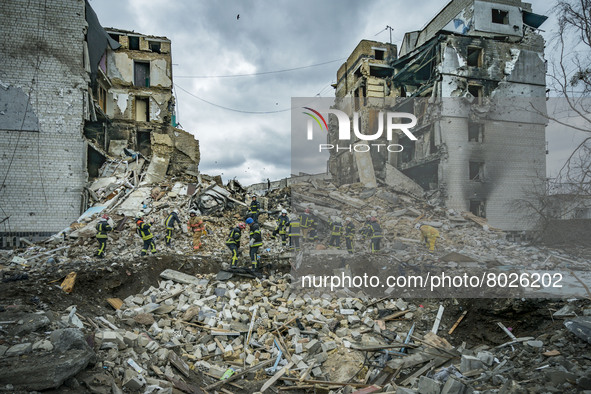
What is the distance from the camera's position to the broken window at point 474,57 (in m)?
16.9

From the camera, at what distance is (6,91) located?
43.7 feet

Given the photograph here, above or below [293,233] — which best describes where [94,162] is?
above

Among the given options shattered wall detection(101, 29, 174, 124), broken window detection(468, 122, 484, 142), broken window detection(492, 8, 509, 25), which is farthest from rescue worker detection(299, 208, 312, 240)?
broken window detection(492, 8, 509, 25)

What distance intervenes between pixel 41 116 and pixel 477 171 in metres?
17.3

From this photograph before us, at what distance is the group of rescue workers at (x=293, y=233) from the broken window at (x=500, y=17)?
16.5m

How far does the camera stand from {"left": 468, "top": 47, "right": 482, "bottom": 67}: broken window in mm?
16859

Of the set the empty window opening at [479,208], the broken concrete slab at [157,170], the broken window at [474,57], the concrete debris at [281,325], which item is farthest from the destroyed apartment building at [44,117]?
the broken window at [474,57]

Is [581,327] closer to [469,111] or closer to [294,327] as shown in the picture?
[294,327]

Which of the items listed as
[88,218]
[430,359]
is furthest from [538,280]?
[88,218]

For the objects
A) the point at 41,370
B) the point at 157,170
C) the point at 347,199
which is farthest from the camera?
the point at 157,170

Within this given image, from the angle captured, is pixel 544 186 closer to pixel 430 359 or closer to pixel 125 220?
pixel 430 359

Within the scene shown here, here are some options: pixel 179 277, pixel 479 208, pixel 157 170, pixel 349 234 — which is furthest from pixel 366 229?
pixel 157 170

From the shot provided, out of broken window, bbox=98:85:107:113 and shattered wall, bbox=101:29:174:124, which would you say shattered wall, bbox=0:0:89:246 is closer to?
broken window, bbox=98:85:107:113

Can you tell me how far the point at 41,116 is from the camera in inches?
540
